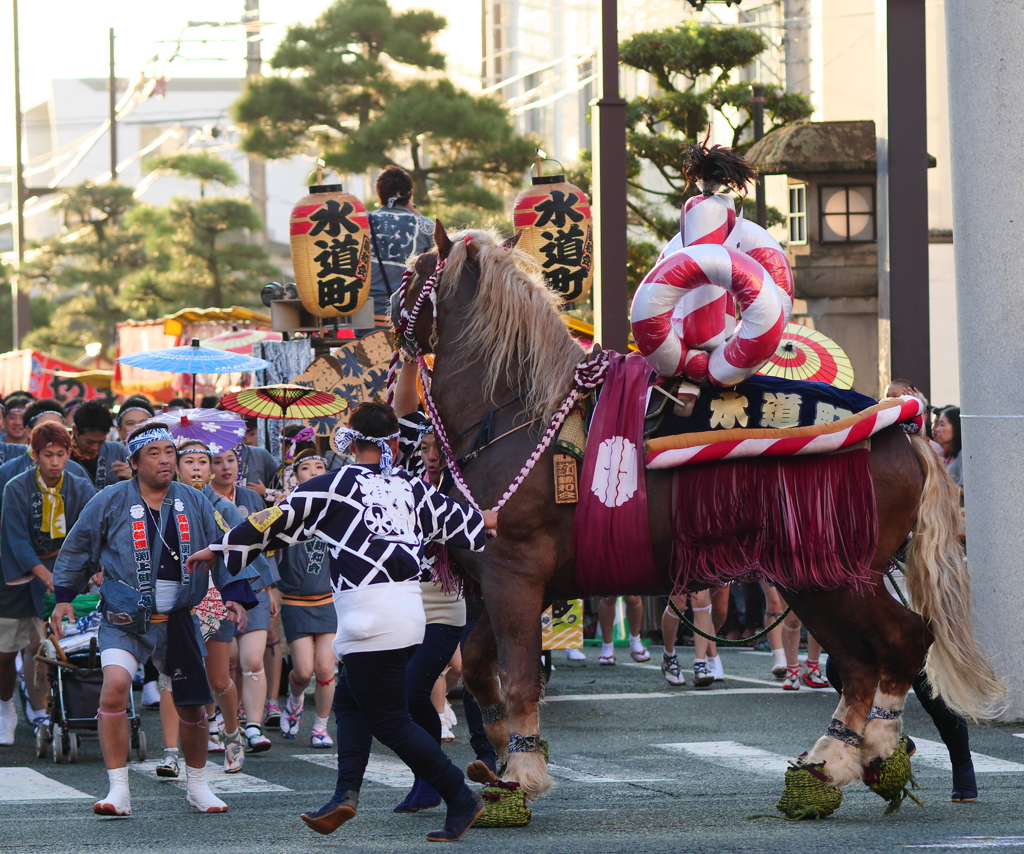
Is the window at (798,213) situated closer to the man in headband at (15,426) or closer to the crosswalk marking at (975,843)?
the man in headband at (15,426)

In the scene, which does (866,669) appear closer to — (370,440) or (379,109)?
(370,440)

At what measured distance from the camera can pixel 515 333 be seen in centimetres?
690

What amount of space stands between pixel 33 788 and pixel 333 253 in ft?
21.6

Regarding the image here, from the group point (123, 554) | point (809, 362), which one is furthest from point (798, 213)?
point (123, 554)

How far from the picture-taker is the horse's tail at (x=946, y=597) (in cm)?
671

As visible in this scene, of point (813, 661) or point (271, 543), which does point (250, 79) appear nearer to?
point (813, 661)

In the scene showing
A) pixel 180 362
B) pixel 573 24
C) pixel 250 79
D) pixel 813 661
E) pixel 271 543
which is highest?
pixel 573 24

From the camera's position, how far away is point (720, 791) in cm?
743

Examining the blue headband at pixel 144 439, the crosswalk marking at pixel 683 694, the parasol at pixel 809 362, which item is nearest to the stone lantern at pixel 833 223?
the parasol at pixel 809 362

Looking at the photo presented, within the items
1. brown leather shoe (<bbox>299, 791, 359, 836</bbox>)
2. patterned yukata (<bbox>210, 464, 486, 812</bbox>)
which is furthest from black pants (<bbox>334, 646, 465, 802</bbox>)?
brown leather shoe (<bbox>299, 791, 359, 836</bbox>)

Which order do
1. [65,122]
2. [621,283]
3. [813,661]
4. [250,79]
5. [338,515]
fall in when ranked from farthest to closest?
[65,122] < [250,79] < [621,283] < [813,661] < [338,515]

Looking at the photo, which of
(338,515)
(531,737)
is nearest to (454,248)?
(338,515)

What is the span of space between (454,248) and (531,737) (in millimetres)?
2272

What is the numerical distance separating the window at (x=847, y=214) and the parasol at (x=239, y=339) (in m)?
7.71
